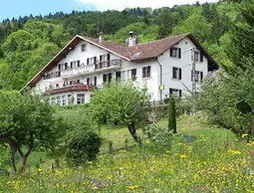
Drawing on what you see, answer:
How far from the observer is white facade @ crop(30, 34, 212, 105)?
201 feet

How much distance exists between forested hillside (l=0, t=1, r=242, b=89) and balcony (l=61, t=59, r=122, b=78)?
2959 centimetres

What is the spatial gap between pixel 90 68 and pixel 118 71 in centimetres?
457

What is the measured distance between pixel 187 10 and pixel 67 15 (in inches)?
1593

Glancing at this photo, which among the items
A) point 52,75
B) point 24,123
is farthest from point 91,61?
point 24,123

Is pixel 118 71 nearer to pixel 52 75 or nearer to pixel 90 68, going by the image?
pixel 90 68

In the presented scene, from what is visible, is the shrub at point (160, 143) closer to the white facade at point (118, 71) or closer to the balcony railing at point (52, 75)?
the white facade at point (118, 71)

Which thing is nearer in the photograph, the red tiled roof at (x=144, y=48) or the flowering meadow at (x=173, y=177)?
the flowering meadow at (x=173, y=177)

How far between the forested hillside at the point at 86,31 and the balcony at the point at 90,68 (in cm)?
2959

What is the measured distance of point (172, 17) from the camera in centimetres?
15475

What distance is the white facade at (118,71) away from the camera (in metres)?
61.1

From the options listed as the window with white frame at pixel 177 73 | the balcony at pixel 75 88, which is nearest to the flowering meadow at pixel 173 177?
the window with white frame at pixel 177 73

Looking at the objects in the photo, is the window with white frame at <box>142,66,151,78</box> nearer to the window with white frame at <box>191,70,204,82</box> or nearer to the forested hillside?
the window with white frame at <box>191,70,204,82</box>

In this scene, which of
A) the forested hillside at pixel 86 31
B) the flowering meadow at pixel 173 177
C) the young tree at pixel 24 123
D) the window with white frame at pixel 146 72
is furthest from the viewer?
the forested hillside at pixel 86 31

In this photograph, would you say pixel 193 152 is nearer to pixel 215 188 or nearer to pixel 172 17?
pixel 215 188
